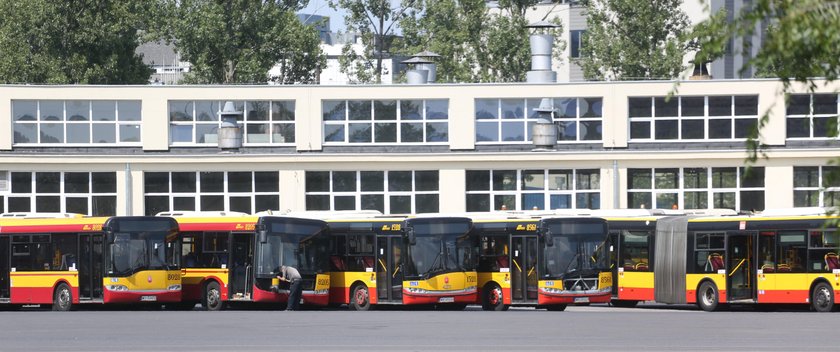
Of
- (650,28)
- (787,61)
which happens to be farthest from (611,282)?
(650,28)

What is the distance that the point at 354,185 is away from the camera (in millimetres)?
55281

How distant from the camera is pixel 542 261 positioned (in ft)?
128

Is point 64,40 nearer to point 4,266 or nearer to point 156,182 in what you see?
point 156,182

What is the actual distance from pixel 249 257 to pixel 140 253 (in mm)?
2787

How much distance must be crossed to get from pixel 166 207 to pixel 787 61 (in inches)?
1720

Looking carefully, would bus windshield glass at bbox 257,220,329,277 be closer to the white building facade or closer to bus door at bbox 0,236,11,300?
bus door at bbox 0,236,11,300

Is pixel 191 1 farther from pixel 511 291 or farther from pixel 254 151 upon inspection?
pixel 511 291

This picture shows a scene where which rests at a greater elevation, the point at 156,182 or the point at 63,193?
the point at 156,182

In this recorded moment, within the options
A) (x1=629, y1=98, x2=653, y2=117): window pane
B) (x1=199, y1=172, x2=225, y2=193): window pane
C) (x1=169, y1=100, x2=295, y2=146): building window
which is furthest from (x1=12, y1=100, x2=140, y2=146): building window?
(x1=629, y1=98, x2=653, y2=117): window pane

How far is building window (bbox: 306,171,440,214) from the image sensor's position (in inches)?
2164

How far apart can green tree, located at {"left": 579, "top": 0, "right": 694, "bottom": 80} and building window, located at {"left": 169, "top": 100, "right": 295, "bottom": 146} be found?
64.8 ft

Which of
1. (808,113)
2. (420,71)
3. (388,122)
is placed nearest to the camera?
(808,113)

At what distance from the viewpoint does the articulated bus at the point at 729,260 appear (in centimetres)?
3753

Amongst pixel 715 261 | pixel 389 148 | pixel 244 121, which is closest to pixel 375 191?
pixel 389 148
